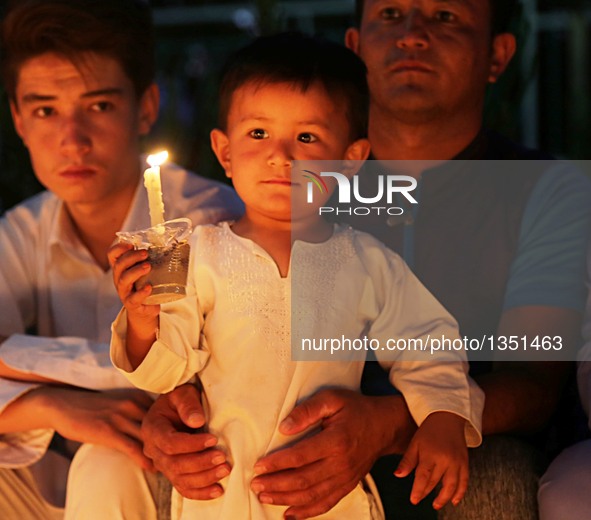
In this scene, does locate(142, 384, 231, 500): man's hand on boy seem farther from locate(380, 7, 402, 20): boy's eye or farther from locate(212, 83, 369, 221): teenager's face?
locate(380, 7, 402, 20): boy's eye

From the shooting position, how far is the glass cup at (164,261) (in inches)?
75.6

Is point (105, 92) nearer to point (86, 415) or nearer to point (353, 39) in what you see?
point (353, 39)

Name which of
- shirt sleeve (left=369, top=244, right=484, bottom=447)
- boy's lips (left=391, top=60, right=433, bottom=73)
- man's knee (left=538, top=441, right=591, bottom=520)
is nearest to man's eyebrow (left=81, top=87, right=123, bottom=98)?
boy's lips (left=391, top=60, right=433, bottom=73)

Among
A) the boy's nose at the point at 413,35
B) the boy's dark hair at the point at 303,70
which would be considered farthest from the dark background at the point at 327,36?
the boy's dark hair at the point at 303,70

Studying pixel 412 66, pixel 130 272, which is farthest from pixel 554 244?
pixel 130 272

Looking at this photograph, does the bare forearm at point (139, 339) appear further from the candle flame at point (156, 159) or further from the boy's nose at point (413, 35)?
the boy's nose at point (413, 35)

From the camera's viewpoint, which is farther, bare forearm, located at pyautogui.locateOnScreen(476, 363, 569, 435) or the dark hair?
the dark hair

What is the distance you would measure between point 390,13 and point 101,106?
95 cm

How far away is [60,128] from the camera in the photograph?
2824 millimetres

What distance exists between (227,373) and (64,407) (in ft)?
1.78

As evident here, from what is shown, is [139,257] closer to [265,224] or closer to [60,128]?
[265,224]

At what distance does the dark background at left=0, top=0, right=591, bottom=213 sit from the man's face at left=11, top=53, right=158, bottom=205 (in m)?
1.73

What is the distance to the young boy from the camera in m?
2.15

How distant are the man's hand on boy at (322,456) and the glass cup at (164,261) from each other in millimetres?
437
